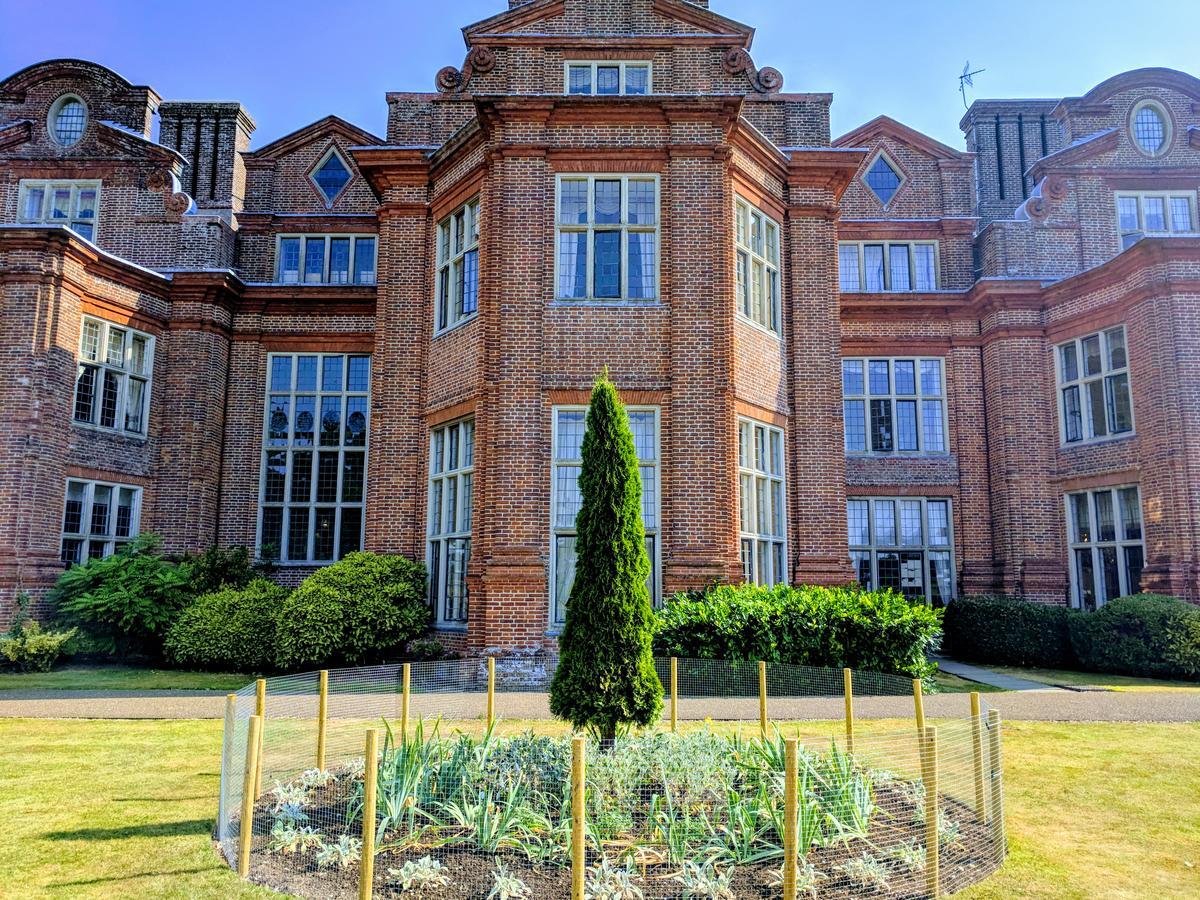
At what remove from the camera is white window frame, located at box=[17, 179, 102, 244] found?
19.9m

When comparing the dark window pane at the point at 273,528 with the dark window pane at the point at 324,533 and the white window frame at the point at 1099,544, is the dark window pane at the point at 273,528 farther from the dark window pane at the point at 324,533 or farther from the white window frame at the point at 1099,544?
the white window frame at the point at 1099,544

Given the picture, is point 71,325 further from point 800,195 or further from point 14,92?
point 800,195

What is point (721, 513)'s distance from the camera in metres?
13.5

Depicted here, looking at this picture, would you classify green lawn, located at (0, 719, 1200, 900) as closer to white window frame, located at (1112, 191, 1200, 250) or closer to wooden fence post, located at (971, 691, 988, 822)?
wooden fence post, located at (971, 691, 988, 822)

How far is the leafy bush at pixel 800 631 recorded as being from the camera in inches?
475

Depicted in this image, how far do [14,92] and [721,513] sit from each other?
19.9 m

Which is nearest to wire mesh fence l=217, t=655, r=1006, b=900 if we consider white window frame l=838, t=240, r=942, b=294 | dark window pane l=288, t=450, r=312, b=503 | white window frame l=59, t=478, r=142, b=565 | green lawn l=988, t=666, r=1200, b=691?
green lawn l=988, t=666, r=1200, b=691

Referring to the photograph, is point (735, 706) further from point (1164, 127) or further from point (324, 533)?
point (1164, 127)

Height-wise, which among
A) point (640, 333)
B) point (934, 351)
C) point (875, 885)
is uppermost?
point (934, 351)

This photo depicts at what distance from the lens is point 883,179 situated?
2298 cm

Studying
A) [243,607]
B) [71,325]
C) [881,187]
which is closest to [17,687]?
[243,607]

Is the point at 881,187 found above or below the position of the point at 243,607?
above

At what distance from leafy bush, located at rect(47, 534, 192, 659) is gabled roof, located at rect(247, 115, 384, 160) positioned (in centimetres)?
1126

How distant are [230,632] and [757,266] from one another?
1183 centimetres
